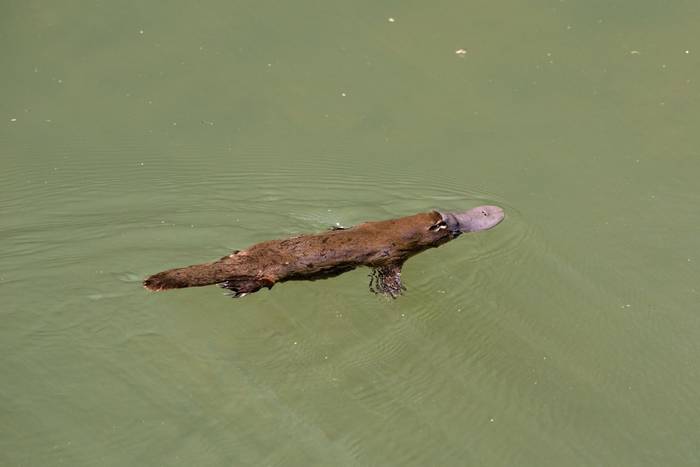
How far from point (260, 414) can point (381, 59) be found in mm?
3024

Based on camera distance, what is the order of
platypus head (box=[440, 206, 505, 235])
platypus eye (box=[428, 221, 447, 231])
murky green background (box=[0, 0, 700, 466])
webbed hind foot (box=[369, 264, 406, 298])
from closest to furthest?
murky green background (box=[0, 0, 700, 466]) → webbed hind foot (box=[369, 264, 406, 298]) → platypus eye (box=[428, 221, 447, 231]) → platypus head (box=[440, 206, 505, 235])

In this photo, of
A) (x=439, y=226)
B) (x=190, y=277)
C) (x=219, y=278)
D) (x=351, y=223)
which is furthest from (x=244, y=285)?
(x=439, y=226)

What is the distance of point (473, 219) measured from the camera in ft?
16.4

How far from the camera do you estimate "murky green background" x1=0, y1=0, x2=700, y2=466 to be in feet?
13.9

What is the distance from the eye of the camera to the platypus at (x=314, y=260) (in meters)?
4.30

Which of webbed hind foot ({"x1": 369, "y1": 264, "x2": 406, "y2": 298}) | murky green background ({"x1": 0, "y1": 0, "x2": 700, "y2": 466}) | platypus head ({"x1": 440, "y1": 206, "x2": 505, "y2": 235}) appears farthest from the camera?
platypus head ({"x1": 440, "y1": 206, "x2": 505, "y2": 235})

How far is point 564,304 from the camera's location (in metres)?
4.77

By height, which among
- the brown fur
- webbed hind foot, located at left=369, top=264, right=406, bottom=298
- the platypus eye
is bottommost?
webbed hind foot, located at left=369, top=264, right=406, bottom=298

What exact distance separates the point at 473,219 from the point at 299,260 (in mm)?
1282

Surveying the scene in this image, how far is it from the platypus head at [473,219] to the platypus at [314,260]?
30cm

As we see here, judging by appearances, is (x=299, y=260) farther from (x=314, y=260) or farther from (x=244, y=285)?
(x=244, y=285)

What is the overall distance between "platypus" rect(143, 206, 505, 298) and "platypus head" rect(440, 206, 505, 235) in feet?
0.99

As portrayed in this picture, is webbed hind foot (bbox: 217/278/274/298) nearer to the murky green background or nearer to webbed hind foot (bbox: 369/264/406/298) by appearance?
the murky green background

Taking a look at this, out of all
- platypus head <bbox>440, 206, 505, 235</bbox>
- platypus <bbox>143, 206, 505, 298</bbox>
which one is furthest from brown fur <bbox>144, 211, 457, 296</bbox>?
platypus head <bbox>440, 206, 505, 235</bbox>
